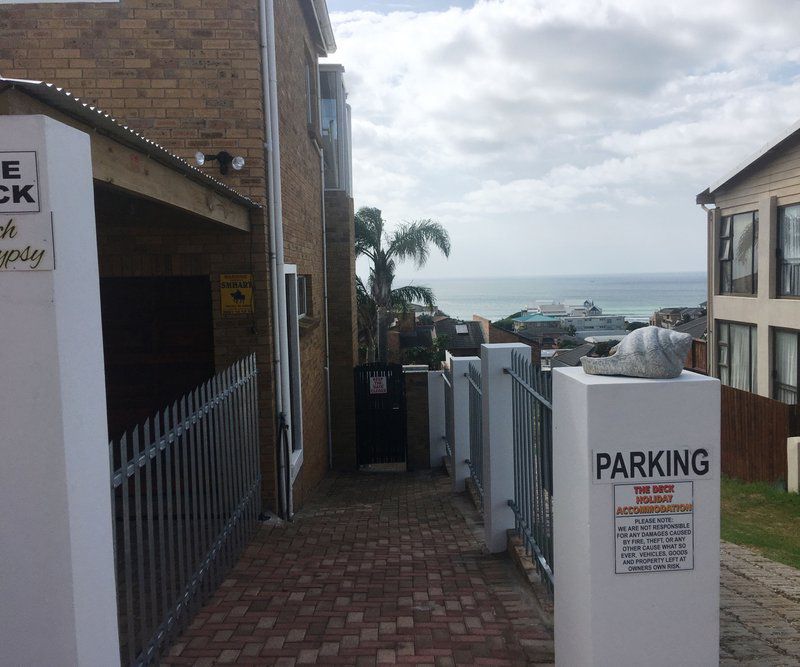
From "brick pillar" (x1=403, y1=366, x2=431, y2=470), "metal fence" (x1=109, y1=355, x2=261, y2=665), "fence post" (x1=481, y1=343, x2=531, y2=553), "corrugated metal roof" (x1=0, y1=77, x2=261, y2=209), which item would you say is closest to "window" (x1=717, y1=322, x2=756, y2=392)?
"brick pillar" (x1=403, y1=366, x2=431, y2=470)

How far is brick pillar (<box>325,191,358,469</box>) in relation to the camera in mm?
14055

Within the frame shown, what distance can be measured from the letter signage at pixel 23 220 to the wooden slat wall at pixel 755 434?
13.0 m

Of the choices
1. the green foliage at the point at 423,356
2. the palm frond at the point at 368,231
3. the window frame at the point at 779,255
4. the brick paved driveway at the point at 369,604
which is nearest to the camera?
the brick paved driveway at the point at 369,604

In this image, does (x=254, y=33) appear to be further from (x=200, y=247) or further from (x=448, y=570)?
(x=448, y=570)

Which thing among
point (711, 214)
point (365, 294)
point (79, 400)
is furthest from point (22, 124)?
point (365, 294)

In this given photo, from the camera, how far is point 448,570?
5.79 meters

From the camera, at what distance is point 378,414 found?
1410 cm

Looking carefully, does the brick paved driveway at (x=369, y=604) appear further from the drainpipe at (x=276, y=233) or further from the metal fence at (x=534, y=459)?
the drainpipe at (x=276, y=233)

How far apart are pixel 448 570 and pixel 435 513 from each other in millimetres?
2541

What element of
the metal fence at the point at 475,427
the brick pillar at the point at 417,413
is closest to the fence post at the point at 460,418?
the metal fence at the point at 475,427

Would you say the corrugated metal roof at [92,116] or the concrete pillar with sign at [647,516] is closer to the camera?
the corrugated metal roof at [92,116]

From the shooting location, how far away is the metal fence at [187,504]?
12.8 ft

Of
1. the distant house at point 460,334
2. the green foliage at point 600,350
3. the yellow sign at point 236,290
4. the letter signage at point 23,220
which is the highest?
the letter signage at point 23,220

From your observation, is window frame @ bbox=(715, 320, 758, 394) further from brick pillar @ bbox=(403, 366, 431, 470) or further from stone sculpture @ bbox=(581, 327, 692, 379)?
stone sculpture @ bbox=(581, 327, 692, 379)
